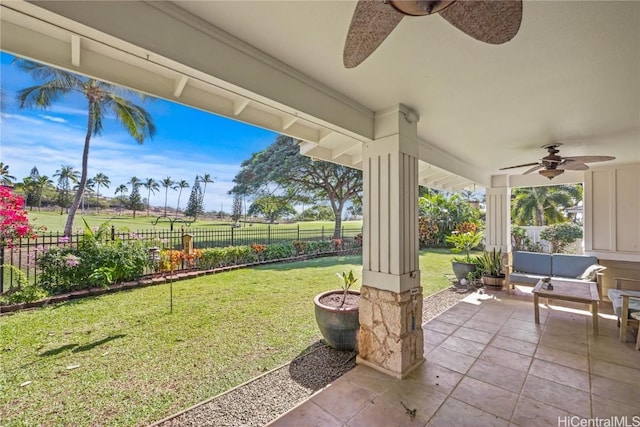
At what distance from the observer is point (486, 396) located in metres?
2.33

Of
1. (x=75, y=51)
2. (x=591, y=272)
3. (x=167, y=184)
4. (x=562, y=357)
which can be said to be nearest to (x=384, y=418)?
(x=562, y=357)

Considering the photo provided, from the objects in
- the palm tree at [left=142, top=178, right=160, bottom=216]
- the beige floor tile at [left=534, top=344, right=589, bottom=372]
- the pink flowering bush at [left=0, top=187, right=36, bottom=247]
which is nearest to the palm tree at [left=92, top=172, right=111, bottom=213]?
the palm tree at [left=142, top=178, right=160, bottom=216]

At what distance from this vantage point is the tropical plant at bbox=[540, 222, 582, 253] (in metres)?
11.3

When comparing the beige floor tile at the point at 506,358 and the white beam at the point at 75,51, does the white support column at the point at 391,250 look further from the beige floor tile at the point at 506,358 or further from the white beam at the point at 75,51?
the white beam at the point at 75,51

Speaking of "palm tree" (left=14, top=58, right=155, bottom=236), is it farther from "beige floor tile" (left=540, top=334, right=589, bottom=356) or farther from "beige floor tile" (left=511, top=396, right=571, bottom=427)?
"beige floor tile" (left=540, top=334, right=589, bottom=356)

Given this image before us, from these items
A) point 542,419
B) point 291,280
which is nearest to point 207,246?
point 291,280

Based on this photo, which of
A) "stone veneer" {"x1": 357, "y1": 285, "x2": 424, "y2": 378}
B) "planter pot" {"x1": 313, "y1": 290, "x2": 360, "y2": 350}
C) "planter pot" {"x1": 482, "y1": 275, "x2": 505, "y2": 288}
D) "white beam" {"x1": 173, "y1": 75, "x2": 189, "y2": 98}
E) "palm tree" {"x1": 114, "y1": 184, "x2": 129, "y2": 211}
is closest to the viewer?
"white beam" {"x1": 173, "y1": 75, "x2": 189, "y2": 98}

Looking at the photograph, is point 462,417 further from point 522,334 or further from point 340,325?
point 522,334

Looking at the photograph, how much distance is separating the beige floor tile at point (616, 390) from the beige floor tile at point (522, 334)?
2.84 feet

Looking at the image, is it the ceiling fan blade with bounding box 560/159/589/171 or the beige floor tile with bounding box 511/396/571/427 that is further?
the ceiling fan blade with bounding box 560/159/589/171

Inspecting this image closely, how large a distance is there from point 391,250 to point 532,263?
5.10m

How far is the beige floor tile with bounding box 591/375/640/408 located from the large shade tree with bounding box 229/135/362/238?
987cm

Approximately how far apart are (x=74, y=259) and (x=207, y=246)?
329cm

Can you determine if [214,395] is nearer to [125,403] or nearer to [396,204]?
[125,403]
